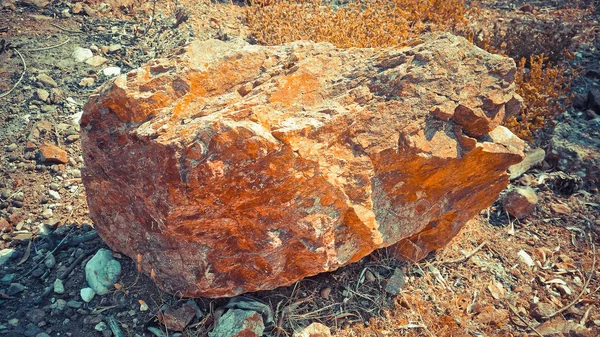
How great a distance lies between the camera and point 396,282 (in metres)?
3.08

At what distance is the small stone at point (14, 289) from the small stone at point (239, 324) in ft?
4.31

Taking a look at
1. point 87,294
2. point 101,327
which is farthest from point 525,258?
point 87,294

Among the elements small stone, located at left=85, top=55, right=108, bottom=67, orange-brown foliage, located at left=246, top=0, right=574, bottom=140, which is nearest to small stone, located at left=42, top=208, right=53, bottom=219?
small stone, located at left=85, top=55, right=108, bottom=67

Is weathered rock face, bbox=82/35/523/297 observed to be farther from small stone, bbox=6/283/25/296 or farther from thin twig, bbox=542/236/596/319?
thin twig, bbox=542/236/596/319

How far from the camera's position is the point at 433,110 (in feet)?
8.38

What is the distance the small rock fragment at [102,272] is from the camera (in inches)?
116

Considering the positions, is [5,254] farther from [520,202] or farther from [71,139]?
[520,202]

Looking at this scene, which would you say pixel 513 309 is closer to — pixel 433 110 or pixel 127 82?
pixel 433 110

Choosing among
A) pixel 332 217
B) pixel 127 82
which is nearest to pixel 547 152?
pixel 332 217

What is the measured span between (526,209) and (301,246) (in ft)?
7.54

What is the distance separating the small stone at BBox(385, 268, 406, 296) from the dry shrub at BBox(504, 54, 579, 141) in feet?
6.71

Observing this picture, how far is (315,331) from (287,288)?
0.32m

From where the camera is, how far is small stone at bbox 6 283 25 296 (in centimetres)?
295

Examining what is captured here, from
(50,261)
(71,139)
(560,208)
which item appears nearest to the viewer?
(50,261)
